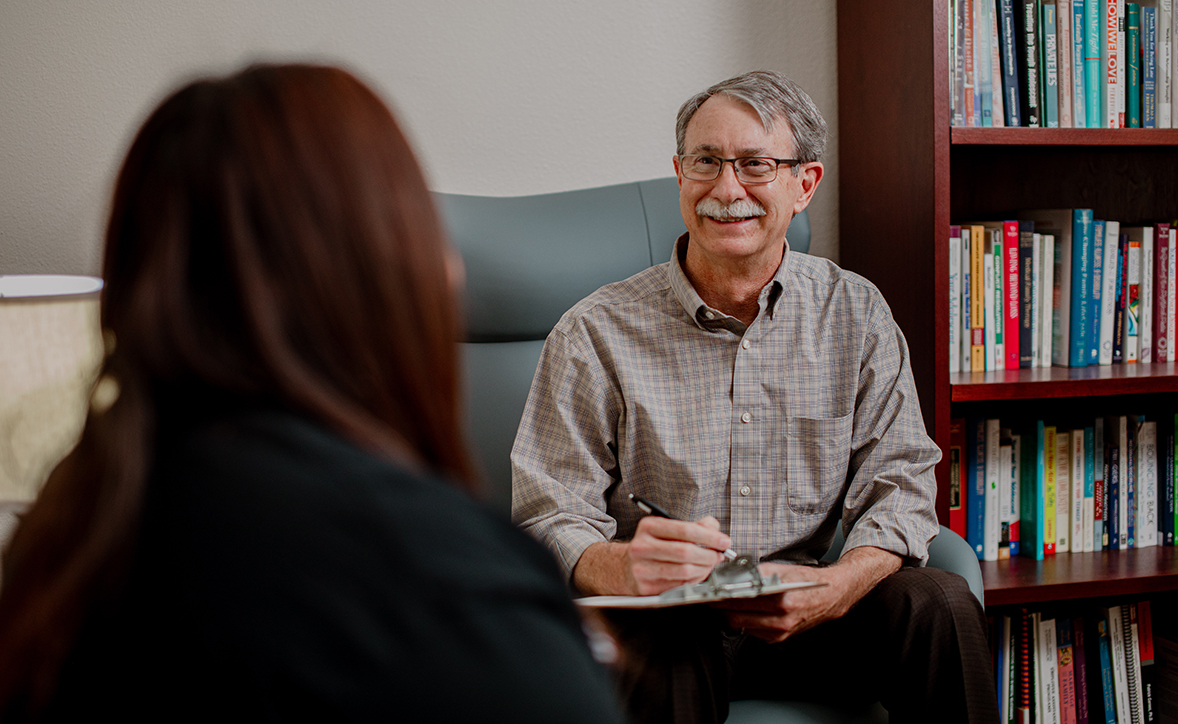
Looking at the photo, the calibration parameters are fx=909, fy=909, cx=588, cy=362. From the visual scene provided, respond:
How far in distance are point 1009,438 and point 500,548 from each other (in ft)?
4.76

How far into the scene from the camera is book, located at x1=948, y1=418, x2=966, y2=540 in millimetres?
1642

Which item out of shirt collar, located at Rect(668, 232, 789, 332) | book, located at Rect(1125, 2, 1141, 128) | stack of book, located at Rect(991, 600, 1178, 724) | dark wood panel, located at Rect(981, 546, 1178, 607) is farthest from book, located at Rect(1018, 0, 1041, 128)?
stack of book, located at Rect(991, 600, 1178, 724)

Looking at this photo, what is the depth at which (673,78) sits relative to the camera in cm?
180

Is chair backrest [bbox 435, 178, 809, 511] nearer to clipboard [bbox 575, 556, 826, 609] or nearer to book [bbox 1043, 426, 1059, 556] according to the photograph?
clipboard [bbox 575, 556, 826, 609]

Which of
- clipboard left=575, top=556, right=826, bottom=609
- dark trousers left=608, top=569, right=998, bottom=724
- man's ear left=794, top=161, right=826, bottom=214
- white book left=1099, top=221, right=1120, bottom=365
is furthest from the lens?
white book left=1099, top=221, right=1120, bottom=365

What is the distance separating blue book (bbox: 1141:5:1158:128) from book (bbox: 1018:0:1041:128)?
210mm

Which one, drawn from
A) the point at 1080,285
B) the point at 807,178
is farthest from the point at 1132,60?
the point at 807,178

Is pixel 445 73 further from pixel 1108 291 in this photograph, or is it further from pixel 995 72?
pixel 1108 291

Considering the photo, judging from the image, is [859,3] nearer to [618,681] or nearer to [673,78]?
[673,78]

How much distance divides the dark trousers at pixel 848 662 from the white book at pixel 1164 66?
39.1 inches

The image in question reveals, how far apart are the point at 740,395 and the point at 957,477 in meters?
0.56

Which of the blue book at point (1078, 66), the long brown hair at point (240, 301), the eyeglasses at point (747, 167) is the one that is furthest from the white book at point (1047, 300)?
the long brown hair at point (240, 301)

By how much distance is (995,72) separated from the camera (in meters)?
1.54

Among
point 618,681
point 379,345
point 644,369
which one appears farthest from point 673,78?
point 379,345
